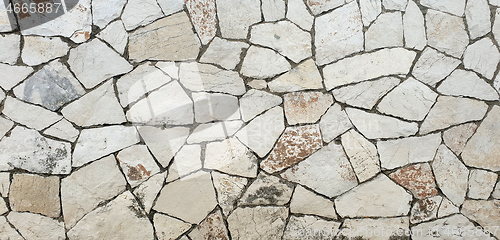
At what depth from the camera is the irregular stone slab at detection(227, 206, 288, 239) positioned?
2.29 meters

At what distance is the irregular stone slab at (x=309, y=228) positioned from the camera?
7.60ft

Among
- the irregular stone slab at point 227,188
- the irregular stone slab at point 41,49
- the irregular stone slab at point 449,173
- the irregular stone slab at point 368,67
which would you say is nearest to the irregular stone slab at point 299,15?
the irregular stone slab at point 368,67

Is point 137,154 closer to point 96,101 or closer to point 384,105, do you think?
point 96,101

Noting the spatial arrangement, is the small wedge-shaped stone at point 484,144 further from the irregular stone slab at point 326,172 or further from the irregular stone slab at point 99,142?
the irregular stone slab at point 99,142

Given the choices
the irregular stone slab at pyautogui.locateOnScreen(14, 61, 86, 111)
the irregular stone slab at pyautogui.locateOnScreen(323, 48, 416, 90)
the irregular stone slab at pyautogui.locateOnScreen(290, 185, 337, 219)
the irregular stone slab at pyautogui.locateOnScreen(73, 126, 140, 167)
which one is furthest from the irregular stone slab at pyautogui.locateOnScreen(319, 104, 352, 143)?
the irregular stone slab at pyautogui.locateOnScreen(14, 61, 86, 111)

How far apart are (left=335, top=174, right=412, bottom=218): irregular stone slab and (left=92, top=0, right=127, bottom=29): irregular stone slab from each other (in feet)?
6.61

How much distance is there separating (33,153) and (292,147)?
1756 millimetres

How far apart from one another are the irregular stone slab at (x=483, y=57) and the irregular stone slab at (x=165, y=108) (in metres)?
2.02

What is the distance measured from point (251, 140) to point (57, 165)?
1.32 metres

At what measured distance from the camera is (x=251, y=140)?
227 cm

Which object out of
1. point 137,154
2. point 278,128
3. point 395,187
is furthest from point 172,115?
point 395,187

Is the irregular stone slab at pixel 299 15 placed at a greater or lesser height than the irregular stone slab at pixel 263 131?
greater

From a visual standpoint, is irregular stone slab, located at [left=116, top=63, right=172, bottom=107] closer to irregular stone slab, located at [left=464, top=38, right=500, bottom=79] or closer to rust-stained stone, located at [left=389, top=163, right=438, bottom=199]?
rust-stained stone, located at [left=389, top=163, right=438, bottom=199]

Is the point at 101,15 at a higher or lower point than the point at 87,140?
higher
